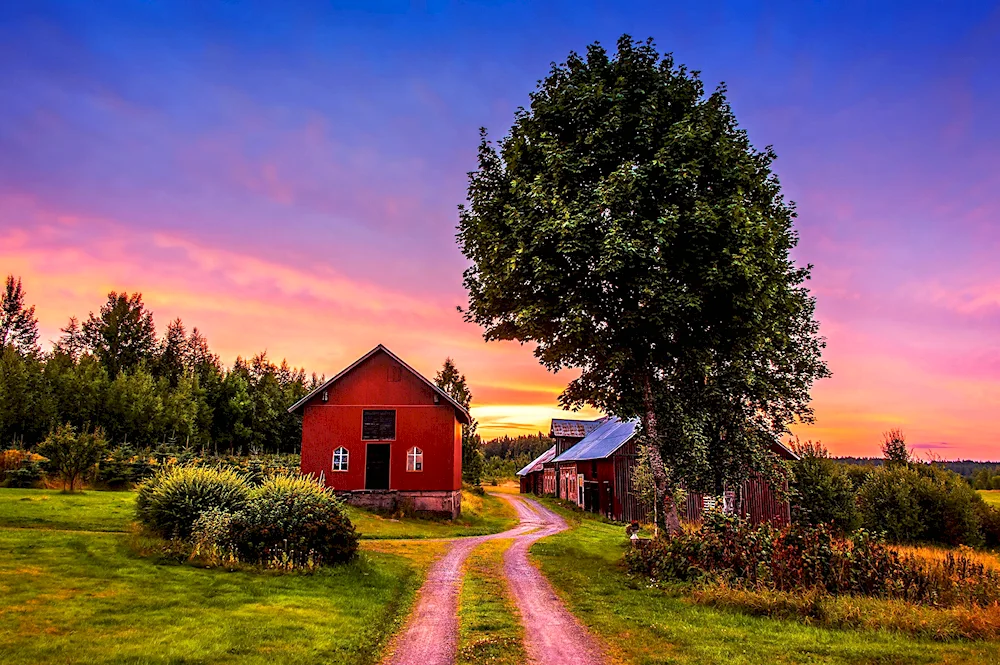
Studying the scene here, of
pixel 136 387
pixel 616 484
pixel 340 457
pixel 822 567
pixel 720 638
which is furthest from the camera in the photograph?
pixel 136 387

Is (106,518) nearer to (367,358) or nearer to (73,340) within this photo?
(367,358)

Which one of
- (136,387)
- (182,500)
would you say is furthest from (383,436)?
(136,387)

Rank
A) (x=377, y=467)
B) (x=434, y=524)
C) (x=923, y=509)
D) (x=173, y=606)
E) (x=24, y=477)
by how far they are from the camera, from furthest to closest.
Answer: (x=377, y=467)
(x=434, y=524)
(x=923, y=509)
(x=24, y=477)
(x=173, y=606)

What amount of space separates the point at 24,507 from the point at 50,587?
13368 mm

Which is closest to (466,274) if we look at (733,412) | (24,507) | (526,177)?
(526,177)

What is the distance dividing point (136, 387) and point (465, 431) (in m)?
32.9

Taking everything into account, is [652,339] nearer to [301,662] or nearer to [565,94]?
[565,94]

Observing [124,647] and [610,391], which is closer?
[124,647]

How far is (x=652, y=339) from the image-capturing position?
18.7 m

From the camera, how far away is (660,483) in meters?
17.7

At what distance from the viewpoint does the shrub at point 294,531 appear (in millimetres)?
15062

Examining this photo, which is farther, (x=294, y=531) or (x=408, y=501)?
(x=408, y=501)

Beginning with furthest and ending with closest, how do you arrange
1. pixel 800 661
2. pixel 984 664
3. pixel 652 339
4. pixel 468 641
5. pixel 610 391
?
pixel 610 391 → pixel 652 339 → pixel 468 641 → pixel 800 661 → pixel 984 664

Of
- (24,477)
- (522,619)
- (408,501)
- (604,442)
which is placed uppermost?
(604,442)
